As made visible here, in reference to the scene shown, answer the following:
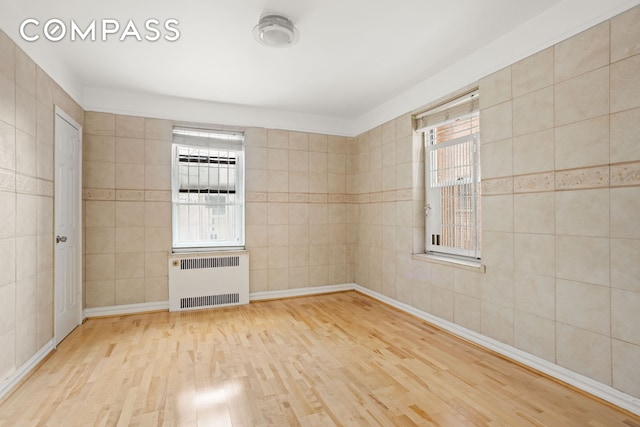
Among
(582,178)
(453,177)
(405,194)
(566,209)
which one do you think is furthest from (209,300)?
(582,178)

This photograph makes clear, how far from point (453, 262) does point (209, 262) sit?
3.16 metres

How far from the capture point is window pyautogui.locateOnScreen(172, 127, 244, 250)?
14.6ft

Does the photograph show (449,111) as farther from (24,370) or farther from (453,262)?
(24,370)

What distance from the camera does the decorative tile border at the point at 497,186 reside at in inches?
111

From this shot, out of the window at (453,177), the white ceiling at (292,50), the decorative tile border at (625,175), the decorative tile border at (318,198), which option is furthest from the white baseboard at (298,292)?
the decorative tile border at (625,175)

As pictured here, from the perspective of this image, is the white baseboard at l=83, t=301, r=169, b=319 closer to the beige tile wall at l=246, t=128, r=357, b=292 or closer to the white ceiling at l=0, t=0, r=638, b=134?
the beige tile wall at l=246, t=128, r=357, b=292

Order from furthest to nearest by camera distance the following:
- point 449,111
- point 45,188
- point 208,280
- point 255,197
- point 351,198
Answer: point 351,198, point 255,197, point 208,280, point 449,111, point 45,188

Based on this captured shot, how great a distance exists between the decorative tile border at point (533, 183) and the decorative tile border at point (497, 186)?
0.05 metres

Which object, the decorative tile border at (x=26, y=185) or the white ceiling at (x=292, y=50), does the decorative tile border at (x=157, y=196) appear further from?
the decorative tile border at (x=26, y=185)

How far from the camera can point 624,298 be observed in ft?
6.79

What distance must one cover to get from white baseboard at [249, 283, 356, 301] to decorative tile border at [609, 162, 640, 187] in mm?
3808

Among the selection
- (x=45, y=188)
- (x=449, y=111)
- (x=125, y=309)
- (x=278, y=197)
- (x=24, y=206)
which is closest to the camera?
(x=24, y=206)

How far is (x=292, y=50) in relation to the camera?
10.1 feet

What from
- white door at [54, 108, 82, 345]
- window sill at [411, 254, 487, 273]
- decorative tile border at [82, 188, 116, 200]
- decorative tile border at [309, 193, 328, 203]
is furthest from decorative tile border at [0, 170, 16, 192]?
window sill at [411, 254, 487, 273]
